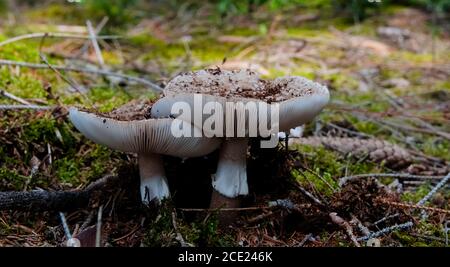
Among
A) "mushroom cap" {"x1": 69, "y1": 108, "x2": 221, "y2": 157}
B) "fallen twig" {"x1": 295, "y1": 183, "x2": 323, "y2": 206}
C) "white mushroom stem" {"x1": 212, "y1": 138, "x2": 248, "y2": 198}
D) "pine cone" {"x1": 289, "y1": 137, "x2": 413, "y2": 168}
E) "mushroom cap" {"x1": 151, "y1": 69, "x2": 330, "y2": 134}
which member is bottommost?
"pine cone" {"x1": 289, "y1": 137, "x2": 413, "y2": 168}

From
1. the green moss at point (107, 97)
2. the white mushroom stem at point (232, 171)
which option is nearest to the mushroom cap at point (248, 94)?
the white mushroom stem at point (232, 171)

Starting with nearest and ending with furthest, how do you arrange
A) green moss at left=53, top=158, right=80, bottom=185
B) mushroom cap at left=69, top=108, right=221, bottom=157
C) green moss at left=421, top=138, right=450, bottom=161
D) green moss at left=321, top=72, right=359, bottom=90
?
mushroom cap at left=69, top=108, right=221, bottom=157, green moss at left=53, top=158, right=80, bottom=185, green moss at left=421, top=138, right=450, bottom=161, green moss at left=321, top=72, right=359, bottom=90

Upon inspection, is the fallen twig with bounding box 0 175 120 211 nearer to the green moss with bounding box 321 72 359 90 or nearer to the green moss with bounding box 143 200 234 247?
the green moss with bounding box 143 200 234 247

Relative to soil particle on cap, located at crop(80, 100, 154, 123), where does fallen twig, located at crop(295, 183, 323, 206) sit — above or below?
below

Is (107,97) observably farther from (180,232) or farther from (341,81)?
(341,81)

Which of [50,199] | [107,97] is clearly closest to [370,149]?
[107,97]

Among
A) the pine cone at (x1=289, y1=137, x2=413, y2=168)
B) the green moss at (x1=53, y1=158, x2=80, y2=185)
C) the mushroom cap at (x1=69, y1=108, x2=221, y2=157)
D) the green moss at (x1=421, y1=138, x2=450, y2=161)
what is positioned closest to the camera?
the mushroom cap at (x1=69, y1=108, x2=221, y2=157)

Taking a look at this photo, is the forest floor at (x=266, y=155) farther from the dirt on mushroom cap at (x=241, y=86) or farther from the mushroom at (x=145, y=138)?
the dirt on mushroom cap at (x=241, y=86)

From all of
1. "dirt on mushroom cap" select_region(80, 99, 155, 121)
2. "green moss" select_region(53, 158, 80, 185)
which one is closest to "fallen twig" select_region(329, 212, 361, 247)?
"dirt on mushroom cap" select_region(80, 99, 155, 121)
